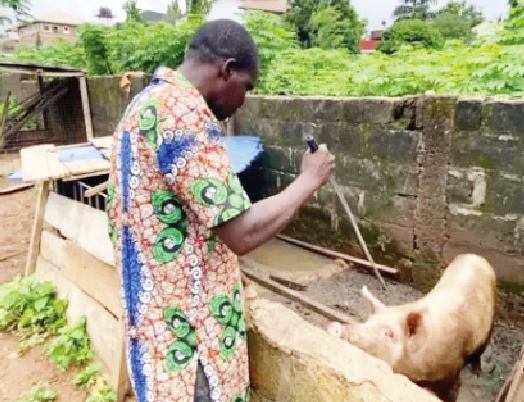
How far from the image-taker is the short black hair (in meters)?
1.43

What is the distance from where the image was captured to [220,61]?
1436 mm

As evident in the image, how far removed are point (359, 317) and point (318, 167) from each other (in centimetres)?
319

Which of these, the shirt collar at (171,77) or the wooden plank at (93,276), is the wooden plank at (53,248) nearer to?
the wooden plank at (93,276)

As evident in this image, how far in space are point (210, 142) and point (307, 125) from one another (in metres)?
4.46

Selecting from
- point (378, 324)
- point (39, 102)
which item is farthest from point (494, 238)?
point (39, 102)

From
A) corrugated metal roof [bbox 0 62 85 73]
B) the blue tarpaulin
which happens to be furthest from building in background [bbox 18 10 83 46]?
the blue tarpaulin

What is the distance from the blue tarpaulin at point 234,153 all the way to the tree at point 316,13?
16.4m

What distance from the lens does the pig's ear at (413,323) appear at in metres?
2.99

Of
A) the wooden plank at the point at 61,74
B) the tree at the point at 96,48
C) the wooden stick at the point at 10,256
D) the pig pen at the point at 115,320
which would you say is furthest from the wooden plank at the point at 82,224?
the tree at the point at 96,48

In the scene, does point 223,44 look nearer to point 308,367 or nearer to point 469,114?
point 308,367

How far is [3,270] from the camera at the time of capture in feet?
18.2

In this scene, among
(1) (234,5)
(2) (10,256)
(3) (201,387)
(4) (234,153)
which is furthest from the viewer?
(1) (234,5)

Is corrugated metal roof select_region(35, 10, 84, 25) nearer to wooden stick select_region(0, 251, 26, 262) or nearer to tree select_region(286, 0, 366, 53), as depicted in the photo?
tree select_region(286, 0, 366, 53)

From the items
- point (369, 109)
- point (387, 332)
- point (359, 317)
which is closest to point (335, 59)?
point (369, 109)
